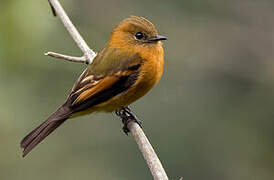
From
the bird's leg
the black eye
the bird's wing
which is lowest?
the bird's leg

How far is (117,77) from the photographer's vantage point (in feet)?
16.3

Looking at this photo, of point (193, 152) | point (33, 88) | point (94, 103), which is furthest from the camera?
point (193, 152)

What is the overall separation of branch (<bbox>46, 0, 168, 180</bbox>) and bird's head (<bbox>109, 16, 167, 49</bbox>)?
0.88 ft

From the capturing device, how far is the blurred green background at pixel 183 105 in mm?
6398

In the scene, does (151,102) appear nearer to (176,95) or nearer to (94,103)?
(176,95)

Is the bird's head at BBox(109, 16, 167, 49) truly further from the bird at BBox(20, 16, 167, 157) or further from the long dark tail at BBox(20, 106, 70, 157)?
the long dark tail at BBox(20, 106, 70, 157)

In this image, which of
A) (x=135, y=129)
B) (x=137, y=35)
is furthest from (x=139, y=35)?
(x=135, y=129)

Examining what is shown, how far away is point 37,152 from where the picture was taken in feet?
21.6

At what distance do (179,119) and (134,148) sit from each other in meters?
0.63

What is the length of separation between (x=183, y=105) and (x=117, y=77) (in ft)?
6.40

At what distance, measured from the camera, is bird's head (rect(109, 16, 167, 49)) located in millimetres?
5168

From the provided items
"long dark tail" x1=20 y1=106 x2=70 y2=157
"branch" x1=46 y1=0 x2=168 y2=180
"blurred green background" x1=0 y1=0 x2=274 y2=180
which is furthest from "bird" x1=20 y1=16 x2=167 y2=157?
"blurred green background" x1=0 y1=0 x2=274 y2=180

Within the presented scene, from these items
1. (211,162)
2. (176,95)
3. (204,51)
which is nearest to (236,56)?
(204,51)

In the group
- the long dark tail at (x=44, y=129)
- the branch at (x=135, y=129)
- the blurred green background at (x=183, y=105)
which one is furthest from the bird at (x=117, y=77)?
the blurred green background at (x=183, y=105)
